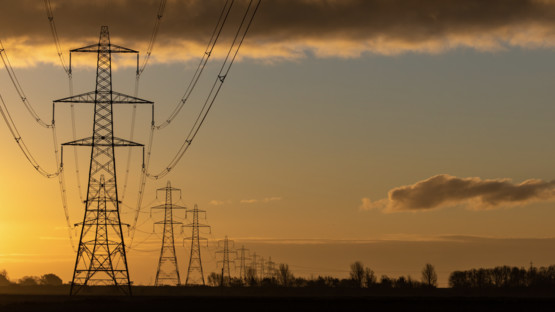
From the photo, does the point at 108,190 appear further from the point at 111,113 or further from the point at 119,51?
the point at 119,51

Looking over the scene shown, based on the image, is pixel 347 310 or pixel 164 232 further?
pixel 164 232

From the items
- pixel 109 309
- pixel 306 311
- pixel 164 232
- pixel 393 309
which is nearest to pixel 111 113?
pixel 109 309

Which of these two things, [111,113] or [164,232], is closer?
[111,113]

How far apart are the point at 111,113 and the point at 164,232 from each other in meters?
54.6

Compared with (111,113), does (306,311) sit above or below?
below

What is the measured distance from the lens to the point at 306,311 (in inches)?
3177

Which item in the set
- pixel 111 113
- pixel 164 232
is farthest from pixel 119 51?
pixel 164 232

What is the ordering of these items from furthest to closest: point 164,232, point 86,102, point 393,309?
1. point 164,232
2. point 393,309
3. point 86,102

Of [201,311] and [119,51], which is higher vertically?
[119,51]

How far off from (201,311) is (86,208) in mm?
13728

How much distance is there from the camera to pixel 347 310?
3250 inches

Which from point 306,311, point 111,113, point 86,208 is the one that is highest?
point 111,113

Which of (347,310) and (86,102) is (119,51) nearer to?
(86,102)

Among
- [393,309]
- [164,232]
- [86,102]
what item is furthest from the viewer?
[164,232]
